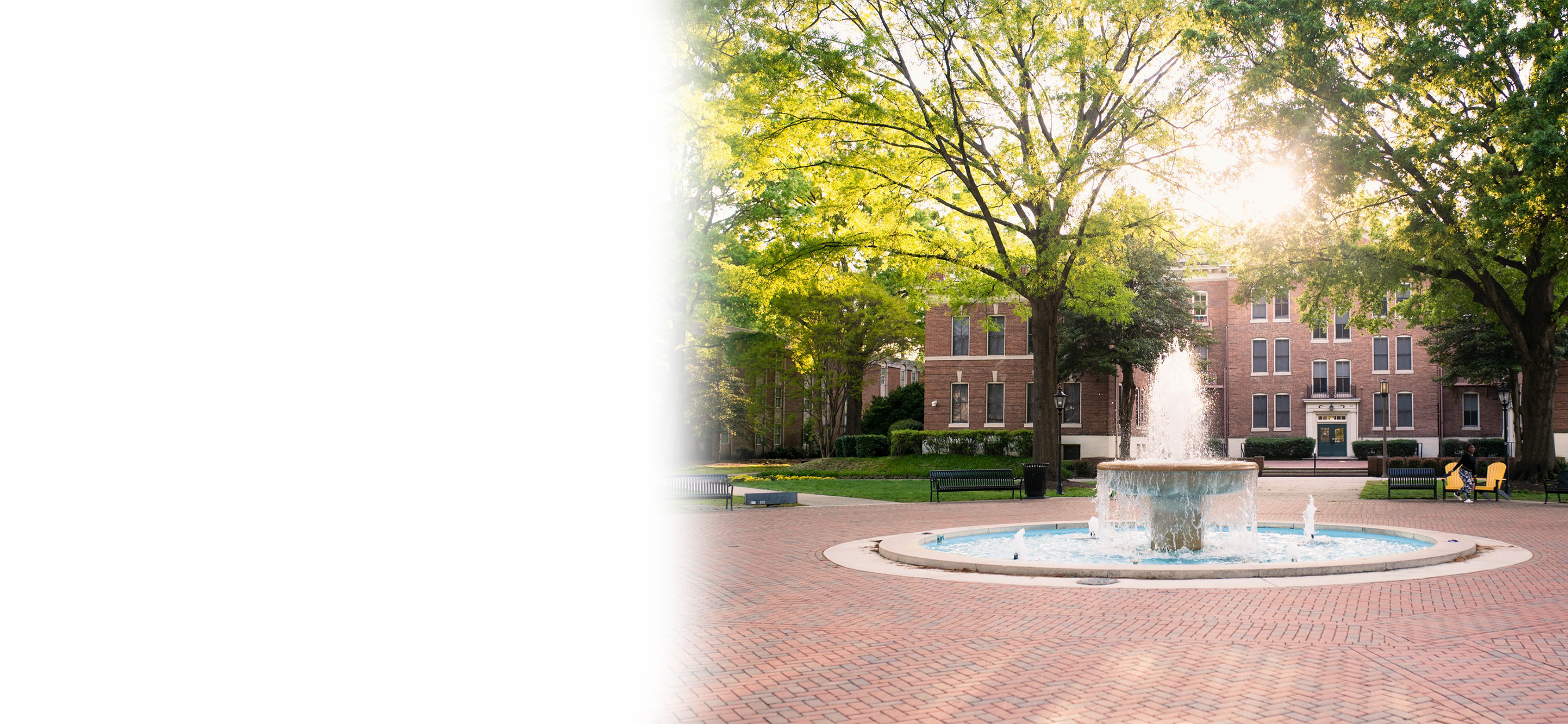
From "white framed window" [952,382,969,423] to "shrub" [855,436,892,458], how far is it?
4.21m

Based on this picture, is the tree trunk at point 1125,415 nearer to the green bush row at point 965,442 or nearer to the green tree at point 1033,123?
the green bush row at point 965,442

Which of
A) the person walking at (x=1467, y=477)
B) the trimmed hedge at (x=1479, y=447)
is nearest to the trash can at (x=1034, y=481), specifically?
the person walking at (x=1467, y=477)

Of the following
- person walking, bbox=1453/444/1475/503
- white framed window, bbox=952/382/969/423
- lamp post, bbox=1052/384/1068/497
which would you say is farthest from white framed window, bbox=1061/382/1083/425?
person walking, bbox=1453/444/1475/503

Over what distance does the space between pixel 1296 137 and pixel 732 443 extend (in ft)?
128

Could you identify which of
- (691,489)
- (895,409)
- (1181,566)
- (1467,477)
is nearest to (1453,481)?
(1467,477)

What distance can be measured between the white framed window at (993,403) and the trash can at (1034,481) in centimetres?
2373

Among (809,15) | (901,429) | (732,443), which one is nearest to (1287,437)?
(901,429)

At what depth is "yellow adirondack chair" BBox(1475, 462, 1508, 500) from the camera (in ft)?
72.1

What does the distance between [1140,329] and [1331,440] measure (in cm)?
1922

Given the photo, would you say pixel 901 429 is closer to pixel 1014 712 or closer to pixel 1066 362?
pixel 1066 362

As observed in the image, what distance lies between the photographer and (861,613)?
8492 mm

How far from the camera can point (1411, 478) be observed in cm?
2375

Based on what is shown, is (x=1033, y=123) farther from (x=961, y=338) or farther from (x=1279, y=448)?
(x=1279, y=448)

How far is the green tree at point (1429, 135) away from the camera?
20.8 meters
